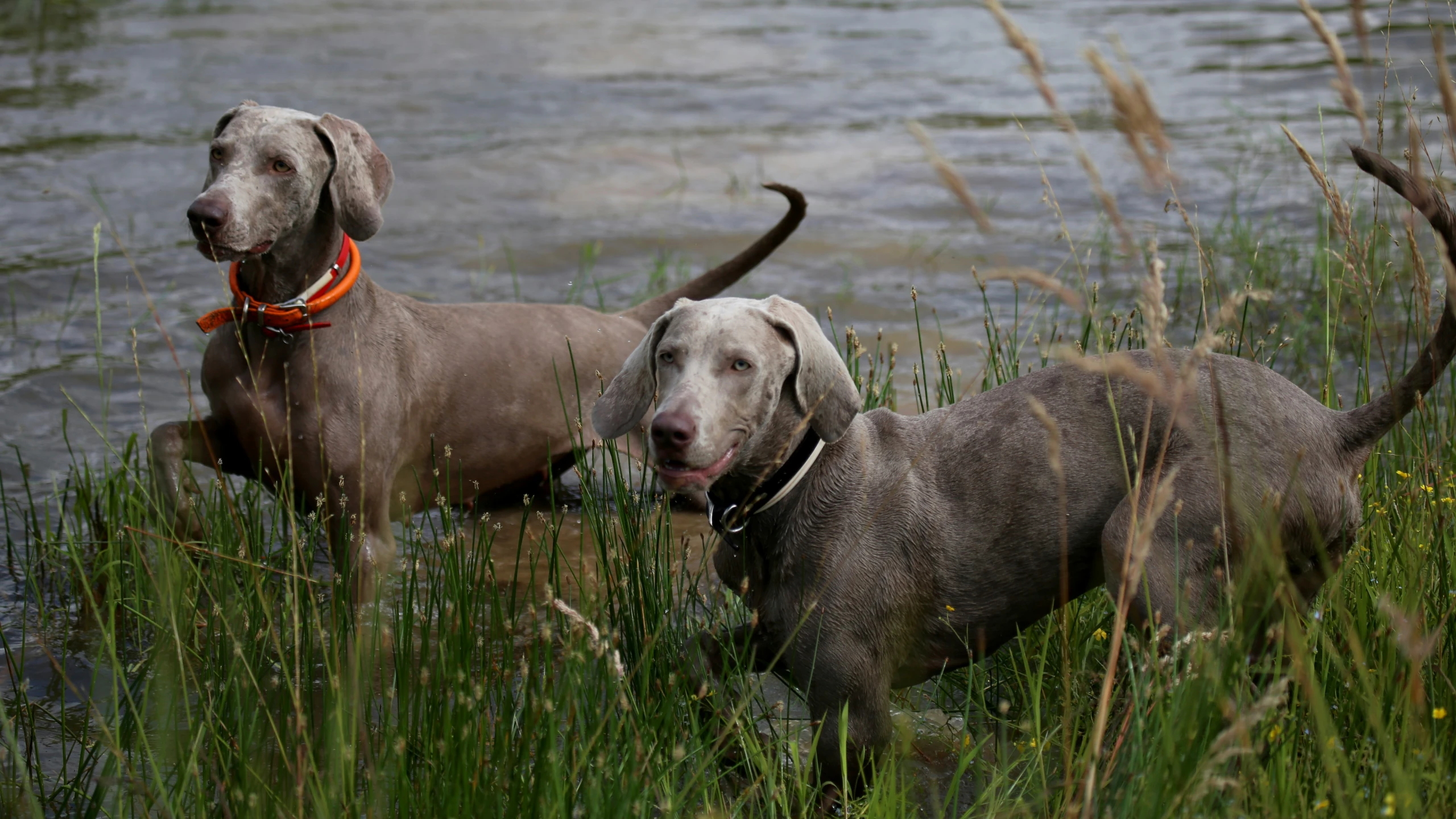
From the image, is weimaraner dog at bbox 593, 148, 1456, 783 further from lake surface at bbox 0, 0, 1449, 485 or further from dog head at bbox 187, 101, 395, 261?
dog head at bbox 187, 101, 395, 261

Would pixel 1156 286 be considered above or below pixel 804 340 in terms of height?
above

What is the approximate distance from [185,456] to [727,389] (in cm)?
213

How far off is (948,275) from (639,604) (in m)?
5.46

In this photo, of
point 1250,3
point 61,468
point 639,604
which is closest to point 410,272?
point 61,468

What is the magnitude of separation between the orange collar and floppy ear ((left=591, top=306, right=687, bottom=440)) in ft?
4.47

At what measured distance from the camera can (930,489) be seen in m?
3.28

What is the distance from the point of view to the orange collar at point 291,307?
13.6ft

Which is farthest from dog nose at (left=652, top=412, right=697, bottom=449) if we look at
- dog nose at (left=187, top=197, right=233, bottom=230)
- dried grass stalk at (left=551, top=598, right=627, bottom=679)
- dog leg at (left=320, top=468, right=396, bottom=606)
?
dog nose at (left=187, top=197, right=233, bottom=230)

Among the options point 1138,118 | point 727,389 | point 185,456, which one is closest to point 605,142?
point 185,456

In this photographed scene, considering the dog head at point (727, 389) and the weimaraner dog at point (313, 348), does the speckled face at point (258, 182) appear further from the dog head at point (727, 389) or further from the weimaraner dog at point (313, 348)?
the dog head at point (727, 389)

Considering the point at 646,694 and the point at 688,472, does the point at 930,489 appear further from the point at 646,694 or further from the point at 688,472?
the point at 646,694

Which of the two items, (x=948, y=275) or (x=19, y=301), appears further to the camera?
(x=948, y=275)

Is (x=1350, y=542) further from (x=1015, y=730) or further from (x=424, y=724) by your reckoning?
(x=424, y=724)

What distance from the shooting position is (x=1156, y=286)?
2.24m
